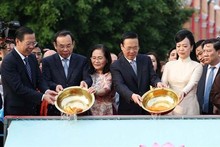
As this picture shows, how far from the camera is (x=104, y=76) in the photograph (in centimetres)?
771

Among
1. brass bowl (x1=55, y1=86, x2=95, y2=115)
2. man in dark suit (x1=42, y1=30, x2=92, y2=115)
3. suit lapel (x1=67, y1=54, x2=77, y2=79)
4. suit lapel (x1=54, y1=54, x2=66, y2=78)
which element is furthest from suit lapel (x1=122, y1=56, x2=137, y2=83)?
brass bowl (x1=55, y1=86, x2=95, y2=115)

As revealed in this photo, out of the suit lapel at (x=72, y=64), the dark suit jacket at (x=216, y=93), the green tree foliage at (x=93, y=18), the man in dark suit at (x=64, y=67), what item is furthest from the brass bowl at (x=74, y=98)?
the green tree foliage at (x=93, y=18)

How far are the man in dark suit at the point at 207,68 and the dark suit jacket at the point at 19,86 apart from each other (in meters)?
1.85

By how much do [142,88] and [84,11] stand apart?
14.2m

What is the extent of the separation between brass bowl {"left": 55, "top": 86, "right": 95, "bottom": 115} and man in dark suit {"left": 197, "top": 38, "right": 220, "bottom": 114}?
5.44ft

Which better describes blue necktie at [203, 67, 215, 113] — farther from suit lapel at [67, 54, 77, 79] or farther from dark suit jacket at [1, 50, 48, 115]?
dark suit jacket at [1, 50, 48, 115]

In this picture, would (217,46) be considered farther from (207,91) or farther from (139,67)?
(139,67)

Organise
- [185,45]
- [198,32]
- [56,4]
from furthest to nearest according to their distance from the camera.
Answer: [198,32], [56,4], [185,45]

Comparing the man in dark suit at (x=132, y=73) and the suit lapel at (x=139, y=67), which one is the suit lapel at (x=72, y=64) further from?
the suit lapel at (x=139, y=67)

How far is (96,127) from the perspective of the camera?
6.56 m

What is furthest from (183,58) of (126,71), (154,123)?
(154,123)

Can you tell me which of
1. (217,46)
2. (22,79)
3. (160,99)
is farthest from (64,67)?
(217,46)

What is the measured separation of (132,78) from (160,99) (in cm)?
72

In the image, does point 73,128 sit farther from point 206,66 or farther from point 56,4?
point 56,4
